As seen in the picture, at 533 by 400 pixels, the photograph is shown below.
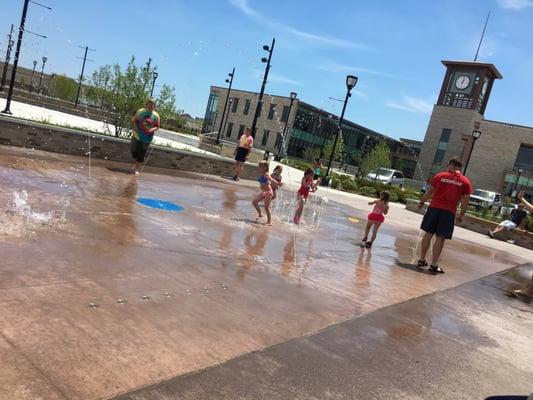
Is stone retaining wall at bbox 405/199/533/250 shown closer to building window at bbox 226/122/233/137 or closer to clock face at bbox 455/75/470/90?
clock face at bbox 455/75/470/90

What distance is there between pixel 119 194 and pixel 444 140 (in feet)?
221

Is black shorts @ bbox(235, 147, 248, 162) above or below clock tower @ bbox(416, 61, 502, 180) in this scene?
below

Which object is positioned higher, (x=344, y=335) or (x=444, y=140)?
(x=444, y=140)

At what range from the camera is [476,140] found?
64.8m

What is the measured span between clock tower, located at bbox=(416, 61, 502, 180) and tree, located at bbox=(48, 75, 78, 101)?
164 feet

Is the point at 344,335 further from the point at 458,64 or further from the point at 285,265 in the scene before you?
the point at 458,64

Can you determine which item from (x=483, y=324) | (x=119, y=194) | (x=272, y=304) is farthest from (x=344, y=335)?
(x=119, y=194)

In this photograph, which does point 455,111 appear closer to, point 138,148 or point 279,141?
point 279,141

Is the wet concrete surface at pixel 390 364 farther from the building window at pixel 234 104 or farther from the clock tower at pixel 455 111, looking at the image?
the building window at pixel 234 104

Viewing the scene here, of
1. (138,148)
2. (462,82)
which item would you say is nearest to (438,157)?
(462,82)

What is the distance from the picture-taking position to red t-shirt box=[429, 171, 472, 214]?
7887 millimetres

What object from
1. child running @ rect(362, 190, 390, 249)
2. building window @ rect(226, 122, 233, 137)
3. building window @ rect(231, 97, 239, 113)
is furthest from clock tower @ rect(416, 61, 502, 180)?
child running @ rect(362, 190, 390, 249)

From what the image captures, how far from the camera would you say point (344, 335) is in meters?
4.24

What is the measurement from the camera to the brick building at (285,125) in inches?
2788
